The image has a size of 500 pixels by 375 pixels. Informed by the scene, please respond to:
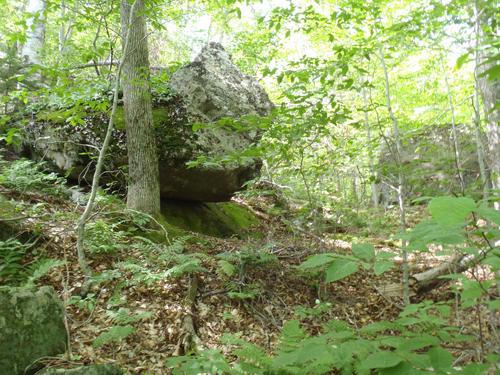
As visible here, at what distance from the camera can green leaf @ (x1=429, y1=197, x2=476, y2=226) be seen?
3.58ft

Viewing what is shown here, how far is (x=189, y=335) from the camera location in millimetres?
3678

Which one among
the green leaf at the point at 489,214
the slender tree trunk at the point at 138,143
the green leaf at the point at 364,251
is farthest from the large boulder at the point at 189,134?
the green leaf at the point at 489,214

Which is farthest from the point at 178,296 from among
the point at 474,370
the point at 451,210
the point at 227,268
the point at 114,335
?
the point at 451,210

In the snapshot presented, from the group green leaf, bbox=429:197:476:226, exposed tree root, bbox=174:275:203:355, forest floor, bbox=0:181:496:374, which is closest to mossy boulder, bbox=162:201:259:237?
forest floor, bbox=0:181:496:374

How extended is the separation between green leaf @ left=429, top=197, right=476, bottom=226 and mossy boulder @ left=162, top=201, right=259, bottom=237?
6.20 m

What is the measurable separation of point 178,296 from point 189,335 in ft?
2.30

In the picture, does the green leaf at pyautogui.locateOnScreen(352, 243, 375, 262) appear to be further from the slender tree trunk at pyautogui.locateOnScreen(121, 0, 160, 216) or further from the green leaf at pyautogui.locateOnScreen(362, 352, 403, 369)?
the slender tree trunk at pyautogui.locateOnScreen(121, 0, 160, 216)

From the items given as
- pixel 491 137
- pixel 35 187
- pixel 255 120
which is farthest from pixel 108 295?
pixel 491 137

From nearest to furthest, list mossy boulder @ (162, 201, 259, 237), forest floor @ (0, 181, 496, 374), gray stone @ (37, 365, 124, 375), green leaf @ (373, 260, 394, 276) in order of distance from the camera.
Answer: green leaf @ (373, 260, 394, 276) → gray stone @ (37, 365, 124, 375) → forest floor @ (0, 181, 496, 374) → mossy boulder @ (162, 201, 259, 237)

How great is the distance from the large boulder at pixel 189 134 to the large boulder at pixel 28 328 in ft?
12.6

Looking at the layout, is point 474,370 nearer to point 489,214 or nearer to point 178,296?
point 489,214

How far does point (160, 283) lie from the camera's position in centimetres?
444

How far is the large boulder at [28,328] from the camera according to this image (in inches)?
106

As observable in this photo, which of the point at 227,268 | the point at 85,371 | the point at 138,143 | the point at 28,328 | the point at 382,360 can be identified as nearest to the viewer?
the point at 382,360
